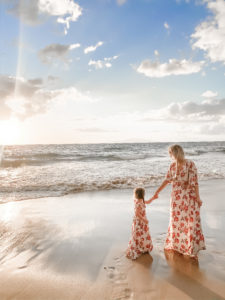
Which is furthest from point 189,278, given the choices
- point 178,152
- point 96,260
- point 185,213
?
point 178,152

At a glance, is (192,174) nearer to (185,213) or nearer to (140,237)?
(185,213)

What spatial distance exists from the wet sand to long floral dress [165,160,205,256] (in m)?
0.24

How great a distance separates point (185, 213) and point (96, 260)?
168cm

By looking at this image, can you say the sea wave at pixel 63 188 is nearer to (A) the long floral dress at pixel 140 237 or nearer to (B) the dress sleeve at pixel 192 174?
(A) the long floral dress at pixel 140 237

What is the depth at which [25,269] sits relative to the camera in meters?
3.65

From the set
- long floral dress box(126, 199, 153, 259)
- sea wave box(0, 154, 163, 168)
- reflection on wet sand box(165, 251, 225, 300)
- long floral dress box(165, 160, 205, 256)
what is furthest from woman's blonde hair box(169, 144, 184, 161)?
sea wave box(0, 154, 163, 168)

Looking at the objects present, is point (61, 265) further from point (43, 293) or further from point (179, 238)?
point (179, 238)

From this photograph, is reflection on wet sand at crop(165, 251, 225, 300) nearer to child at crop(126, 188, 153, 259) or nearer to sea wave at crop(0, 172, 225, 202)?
child at crop(126, 188, 153, 259)

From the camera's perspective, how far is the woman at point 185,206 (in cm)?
384

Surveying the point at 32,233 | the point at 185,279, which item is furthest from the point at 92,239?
the point at 185,279

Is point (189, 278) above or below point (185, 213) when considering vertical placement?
below

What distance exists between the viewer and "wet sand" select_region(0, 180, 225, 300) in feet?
10.1

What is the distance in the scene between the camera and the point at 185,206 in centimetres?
393

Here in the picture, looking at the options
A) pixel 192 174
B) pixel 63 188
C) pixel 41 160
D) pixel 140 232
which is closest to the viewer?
pixel 192 174
